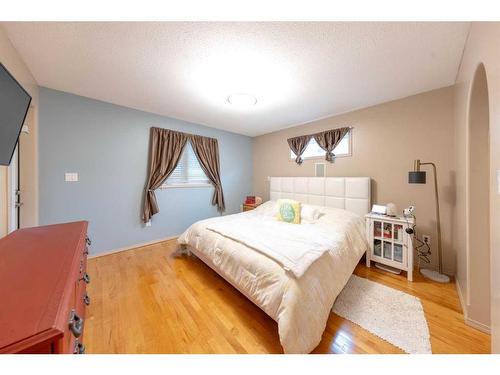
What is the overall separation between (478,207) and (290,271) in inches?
63.2

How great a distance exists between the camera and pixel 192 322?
4.95 ft

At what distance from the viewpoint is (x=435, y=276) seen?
Answer: 213 centimetres

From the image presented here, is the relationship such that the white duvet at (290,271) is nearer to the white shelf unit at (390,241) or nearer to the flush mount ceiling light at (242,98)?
the white shelf unit at (390,241)

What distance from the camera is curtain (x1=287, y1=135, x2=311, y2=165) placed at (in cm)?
352

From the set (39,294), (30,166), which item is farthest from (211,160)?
(39,294)

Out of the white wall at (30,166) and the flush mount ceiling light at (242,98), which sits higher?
the flush mount ceiling light at (242,98)

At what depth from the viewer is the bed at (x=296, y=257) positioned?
1.22 meters

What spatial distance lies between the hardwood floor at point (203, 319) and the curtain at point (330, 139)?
1867 mm

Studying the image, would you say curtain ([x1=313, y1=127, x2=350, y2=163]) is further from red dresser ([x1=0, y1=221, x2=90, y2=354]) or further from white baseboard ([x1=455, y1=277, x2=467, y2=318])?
red dresser ([x1=0, y1=221, x2=90, y2=354])

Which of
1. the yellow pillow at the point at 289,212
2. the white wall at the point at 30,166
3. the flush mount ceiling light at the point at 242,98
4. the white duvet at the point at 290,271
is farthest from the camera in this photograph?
the yellow pillow at the point at 289,212

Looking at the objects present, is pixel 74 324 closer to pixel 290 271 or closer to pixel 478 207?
pixel 290 271

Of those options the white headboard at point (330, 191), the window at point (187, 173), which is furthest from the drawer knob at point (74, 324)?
the white headboard at point (330, 191)

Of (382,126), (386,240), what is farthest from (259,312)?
(382,126)
